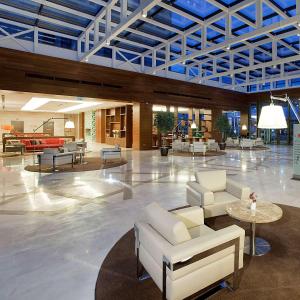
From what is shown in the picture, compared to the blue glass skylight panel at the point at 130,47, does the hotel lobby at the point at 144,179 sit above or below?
below

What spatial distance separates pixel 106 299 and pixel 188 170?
639cm

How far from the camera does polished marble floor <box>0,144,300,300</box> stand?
7.45 feet

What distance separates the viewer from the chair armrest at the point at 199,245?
1.72 metres

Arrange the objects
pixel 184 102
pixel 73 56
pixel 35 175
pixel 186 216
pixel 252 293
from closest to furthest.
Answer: pixel 252 293 < pixel 186 216 < pixel 35 175 < pixel 73 56 < pixel 184 102

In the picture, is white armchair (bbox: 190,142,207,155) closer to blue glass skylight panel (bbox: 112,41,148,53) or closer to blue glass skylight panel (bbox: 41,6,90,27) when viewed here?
blue glass skylight panel (bbox: 112,41,148,53)

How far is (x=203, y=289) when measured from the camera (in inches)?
75.7

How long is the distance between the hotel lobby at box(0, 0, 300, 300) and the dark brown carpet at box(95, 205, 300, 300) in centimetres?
1

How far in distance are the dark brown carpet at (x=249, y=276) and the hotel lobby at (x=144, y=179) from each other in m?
0.01

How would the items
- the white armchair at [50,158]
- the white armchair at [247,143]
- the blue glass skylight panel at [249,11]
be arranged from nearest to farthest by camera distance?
1. the white armchair at [50,158]
2. the blue glass skylight panel at [249,11]
3. the white armchair at [247,143]

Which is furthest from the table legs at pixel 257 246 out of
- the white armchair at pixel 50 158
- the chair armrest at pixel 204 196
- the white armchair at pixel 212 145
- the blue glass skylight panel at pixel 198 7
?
the white armchair at pixel 212 145

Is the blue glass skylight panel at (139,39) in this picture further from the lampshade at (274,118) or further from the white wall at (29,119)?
the white wall at (29,119)

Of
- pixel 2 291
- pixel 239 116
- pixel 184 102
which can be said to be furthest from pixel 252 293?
pixel 239 116

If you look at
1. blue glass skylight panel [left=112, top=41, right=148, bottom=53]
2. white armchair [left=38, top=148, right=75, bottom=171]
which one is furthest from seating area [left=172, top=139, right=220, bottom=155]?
white armchair [left=38, top=148, right=75, bottom=171]

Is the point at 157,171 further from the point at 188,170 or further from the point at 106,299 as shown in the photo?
the point at 106,299
